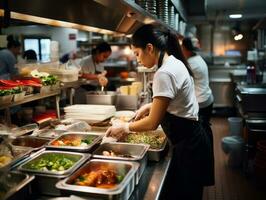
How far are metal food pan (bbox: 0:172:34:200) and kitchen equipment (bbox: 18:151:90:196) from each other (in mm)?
65

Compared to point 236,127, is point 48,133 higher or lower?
higher

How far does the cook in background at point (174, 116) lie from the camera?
2025mm


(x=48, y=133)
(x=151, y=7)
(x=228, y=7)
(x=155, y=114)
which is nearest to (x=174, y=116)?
(x=155, y=114)

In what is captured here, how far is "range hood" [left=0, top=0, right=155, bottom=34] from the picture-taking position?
2164 millimetres

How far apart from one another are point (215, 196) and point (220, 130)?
9.77 feet

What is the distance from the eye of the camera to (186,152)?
2289mm

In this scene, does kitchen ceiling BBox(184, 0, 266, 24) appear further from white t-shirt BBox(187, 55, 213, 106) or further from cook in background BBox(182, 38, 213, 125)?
white t-shirt BBox(187, 55, 213, 106)

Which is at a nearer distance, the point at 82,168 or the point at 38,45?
the point at 82,168

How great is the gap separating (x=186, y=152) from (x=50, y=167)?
3.19ft

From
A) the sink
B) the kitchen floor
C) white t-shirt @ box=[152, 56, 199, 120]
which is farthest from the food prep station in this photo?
the sink

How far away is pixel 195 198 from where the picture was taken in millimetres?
2365

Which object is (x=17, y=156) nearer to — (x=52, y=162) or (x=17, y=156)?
(x=17, y=156)

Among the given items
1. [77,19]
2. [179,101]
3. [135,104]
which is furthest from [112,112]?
[179,101]

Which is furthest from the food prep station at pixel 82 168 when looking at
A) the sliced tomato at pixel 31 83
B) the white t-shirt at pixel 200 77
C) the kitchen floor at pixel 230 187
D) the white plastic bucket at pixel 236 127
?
the white plastic bucket at pixel 236 127
